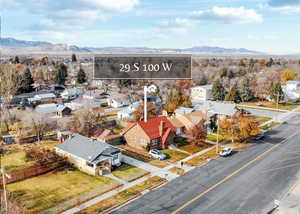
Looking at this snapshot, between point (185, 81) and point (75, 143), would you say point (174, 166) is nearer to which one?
point (75, 143)

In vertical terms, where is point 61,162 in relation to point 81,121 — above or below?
below

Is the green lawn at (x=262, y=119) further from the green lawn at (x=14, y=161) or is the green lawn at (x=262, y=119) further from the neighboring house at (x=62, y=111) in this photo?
the green lawn at (x=14, y=161)

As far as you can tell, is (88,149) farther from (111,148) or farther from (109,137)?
(109,137)

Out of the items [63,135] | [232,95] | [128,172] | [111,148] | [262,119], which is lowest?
[128,172]

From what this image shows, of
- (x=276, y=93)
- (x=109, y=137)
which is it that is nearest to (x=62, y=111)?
(x=109, y=137)

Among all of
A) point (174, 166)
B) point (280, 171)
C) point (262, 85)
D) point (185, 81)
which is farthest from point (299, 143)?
point (185, 81)
